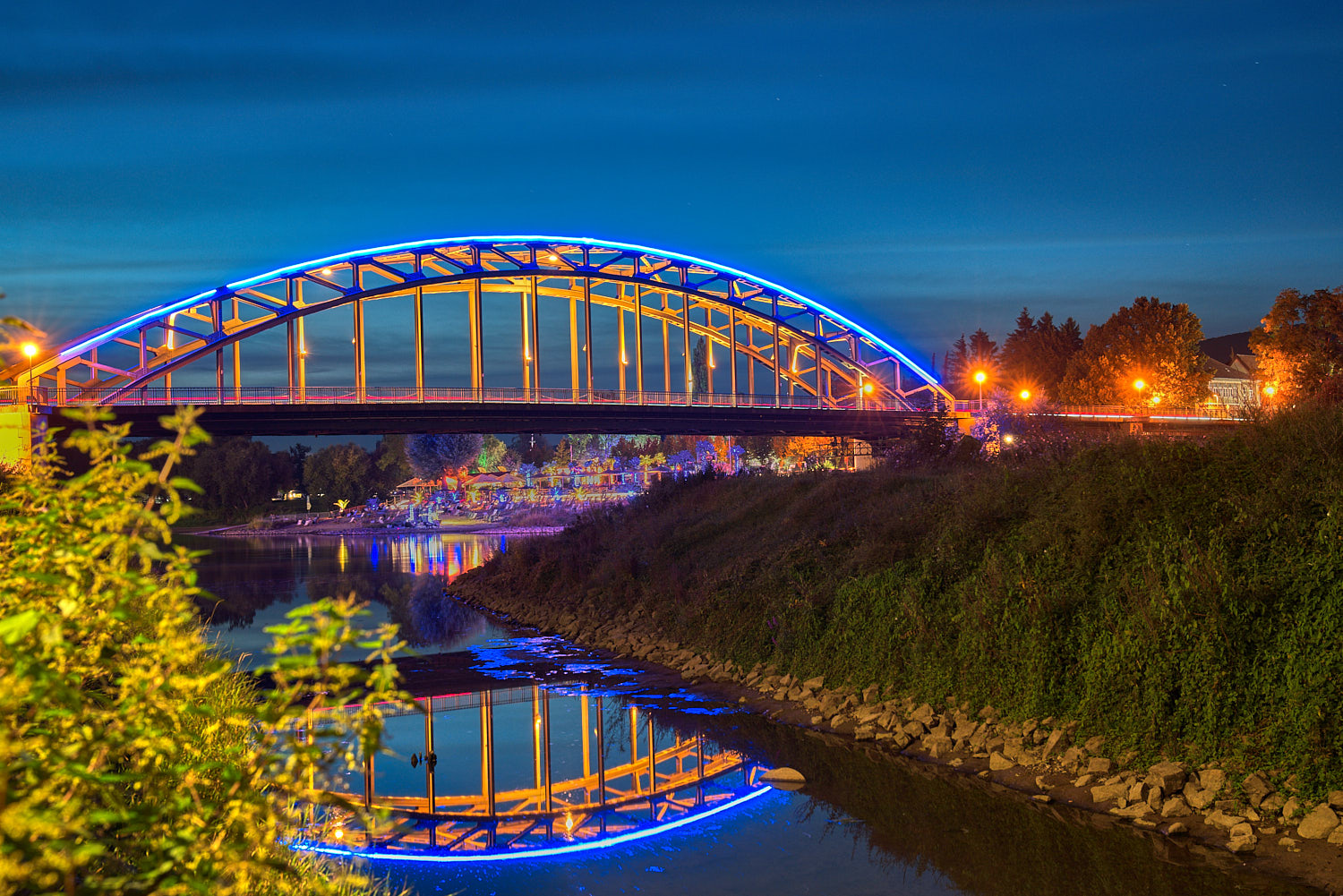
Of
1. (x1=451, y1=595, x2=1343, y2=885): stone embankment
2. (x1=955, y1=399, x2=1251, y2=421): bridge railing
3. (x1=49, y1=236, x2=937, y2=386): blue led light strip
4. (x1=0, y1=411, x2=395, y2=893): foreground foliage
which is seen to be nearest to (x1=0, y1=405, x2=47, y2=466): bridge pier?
(x1=49, y1=236, x2=937, y2=386): blue led light strip

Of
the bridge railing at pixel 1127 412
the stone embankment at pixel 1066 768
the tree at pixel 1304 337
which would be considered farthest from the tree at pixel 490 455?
the stone embankment at pixel 1066 768

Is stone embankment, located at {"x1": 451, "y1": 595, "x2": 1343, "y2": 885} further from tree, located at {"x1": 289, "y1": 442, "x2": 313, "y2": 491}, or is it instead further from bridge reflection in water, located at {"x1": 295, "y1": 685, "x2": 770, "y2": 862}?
tree, located at {"x1": 289, "y1": 442, "x2": 313, "y2": 491}

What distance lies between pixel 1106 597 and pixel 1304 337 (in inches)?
2173

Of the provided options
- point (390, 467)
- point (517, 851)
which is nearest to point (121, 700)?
point (517, 851)

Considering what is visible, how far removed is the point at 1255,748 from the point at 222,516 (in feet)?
400

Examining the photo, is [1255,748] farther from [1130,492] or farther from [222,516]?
[222,516]

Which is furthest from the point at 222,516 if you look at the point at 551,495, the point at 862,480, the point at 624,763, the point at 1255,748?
the point at 1255,748

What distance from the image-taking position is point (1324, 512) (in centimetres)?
1216

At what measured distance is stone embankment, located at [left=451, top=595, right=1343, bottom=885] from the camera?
9.95 m

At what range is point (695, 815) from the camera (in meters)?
12.6

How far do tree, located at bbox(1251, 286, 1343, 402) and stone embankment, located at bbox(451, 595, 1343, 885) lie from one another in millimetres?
47902

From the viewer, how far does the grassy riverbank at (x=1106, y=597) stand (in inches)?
438

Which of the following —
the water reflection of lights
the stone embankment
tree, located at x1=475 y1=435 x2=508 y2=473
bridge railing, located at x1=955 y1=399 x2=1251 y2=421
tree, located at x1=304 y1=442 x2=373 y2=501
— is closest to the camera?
the stone embankment

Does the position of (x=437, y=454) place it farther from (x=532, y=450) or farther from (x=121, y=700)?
(x=121, y=700)
